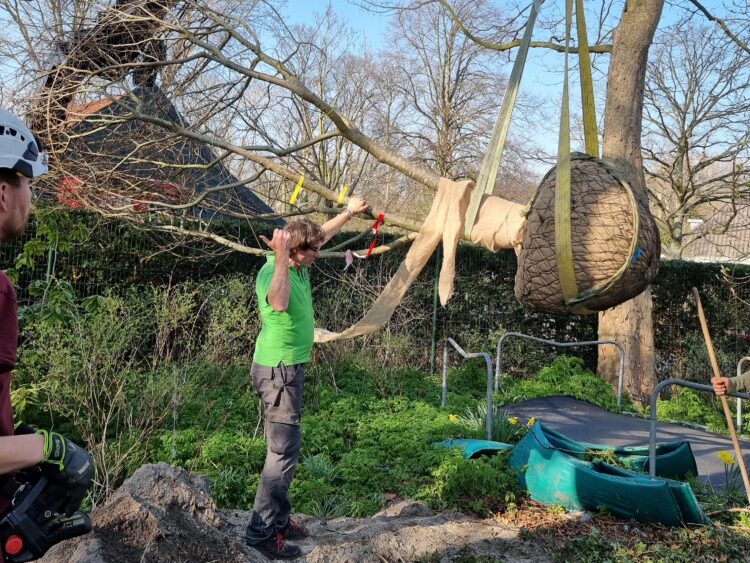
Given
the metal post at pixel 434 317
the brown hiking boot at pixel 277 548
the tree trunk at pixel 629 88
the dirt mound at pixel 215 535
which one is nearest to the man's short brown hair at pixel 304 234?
the dirt mound at pixel 215 535

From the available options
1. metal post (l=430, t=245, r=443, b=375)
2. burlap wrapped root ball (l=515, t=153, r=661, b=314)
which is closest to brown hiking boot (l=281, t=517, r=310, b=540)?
burlap wrapped root ball (l=515, t=153, r=661, b=314)

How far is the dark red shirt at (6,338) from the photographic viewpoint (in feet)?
4.78

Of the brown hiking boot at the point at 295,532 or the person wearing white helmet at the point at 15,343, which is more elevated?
the person wearing white helmet at the point at 15,343

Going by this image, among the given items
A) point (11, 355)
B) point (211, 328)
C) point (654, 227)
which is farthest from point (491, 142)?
point (211, 328)

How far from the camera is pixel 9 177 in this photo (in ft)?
4.89

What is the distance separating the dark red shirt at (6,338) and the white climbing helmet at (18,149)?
245mm

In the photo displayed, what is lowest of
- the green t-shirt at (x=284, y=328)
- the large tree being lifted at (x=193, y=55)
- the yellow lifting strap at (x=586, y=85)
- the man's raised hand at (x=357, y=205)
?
the green t-shirt at (x=284, y=328)

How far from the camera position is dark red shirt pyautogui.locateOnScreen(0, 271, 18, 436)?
1456 millimetres

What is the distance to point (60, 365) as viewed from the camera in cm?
492

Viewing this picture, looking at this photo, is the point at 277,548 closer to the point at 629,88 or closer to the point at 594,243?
the point at 594,243

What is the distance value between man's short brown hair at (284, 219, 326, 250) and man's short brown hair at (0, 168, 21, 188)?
2096 millimetres

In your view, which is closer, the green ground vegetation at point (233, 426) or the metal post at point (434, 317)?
the green ground vegetation at point (233, 426)

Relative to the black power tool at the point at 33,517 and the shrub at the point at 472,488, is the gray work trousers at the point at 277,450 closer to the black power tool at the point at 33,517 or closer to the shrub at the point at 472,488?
the shrub at the point at 472,488

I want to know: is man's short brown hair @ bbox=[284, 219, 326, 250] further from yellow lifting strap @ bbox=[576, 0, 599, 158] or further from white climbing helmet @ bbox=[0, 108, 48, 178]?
white climbing helmet @ bbox=[0, 108, 48, 178]
